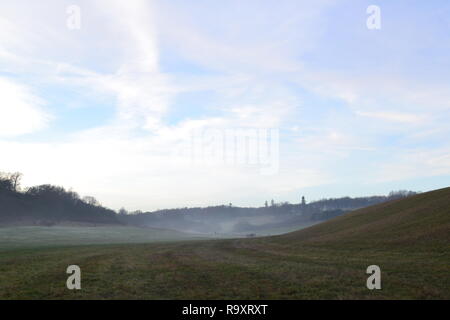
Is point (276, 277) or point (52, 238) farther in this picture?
point (52, 238)

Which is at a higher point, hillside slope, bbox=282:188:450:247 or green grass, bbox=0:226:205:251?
hillside slope, bbox=282:188:450:247

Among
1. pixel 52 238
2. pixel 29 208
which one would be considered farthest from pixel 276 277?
pixel 29 208

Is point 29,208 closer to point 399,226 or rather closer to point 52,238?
point 52,238

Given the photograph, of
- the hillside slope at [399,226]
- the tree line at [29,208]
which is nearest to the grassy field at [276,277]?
the hillside slope at [399,226]

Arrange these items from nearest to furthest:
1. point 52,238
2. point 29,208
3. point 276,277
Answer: point 276,277
point 52,238
point 29,208

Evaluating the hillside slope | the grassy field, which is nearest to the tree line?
the hillside slope

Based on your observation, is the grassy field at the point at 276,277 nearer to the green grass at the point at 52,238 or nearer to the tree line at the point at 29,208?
the green grass at the point at 52,238

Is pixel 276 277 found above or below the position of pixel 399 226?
below

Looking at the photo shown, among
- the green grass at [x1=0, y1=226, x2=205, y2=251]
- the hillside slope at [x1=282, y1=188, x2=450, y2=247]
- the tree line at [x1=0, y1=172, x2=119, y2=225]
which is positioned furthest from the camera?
the tree line at [x1=0, y1=172, x2=119, y2=225]

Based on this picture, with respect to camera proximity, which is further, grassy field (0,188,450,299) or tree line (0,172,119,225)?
tree line (0,172,119,225)

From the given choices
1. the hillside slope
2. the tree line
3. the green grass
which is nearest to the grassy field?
the hillside slope

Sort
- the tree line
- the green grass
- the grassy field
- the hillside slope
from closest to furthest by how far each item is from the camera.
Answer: the grassy field → the hillside slope → the green grass → the tree line

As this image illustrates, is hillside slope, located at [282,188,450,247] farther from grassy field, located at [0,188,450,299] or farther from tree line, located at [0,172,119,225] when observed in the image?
tree line, located at [0,172,119,225]
